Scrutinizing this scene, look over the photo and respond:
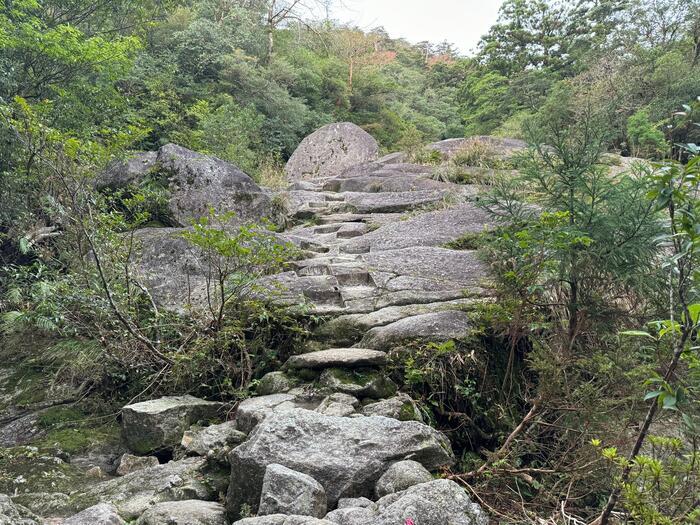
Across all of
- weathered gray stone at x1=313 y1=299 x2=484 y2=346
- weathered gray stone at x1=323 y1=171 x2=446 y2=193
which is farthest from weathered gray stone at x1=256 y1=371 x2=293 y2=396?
weathered gray stone at x1=323 y1=171 x2=446 y2=193

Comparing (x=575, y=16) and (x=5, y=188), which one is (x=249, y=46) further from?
(x=575, y=16)

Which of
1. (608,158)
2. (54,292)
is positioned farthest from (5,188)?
(608,158)

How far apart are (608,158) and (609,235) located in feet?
1.94

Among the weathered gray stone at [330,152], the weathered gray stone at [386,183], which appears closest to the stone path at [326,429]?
the weathered gray stone at [386,183]

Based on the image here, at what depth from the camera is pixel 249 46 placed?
50.0 ft

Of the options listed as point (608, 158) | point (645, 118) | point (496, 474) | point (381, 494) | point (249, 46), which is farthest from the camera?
point (249, 46)

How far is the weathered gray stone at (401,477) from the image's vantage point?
6.23 feet

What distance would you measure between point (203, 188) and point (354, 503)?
5.07m

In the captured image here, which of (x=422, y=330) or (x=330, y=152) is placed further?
(x=330, y=152)

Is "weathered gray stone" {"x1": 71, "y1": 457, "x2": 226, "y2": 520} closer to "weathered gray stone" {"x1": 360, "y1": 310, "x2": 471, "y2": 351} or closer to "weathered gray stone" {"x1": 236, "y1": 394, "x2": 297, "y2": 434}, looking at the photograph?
"weathered gray stone" {"x1": 236, "y1": 394, "x2": 297, "y2": 434}

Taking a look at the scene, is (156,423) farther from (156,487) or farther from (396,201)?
(396,201)

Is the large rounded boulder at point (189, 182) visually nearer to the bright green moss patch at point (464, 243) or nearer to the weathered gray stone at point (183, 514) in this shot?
the bright green moss patch at point (464, 243)

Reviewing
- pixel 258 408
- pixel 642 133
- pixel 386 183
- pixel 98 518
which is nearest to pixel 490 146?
pixel 386 183

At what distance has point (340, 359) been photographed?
2.96 metres
